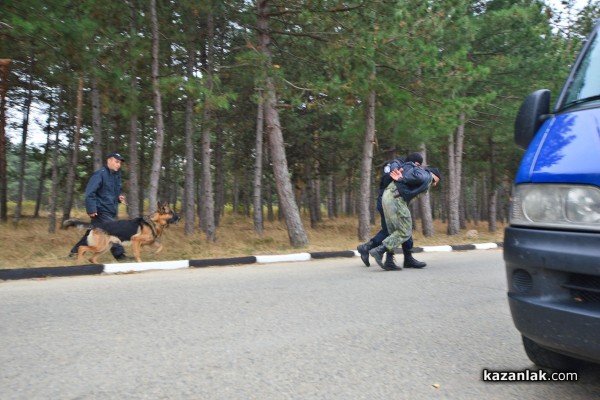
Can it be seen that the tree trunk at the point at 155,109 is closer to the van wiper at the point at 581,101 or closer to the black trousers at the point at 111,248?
the black trousers at the point at 111,248

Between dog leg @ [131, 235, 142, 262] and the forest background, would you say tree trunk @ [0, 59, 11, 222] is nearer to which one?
the forest background

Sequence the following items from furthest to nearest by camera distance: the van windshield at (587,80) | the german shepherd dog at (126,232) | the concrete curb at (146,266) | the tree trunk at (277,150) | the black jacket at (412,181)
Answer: the tree trunk at (277,150) → the german shepherd dog at (126,232) → the black jacket at (412,181) → the concrete curb at (146,266) → the van windshield at (587,80)

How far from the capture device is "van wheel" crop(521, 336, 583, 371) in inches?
105

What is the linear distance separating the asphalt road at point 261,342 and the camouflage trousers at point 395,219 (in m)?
1.31

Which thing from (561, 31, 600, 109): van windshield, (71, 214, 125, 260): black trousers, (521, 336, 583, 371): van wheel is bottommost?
(521, 336, 583, 371): van wheel

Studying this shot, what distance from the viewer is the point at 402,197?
7758 millimetres

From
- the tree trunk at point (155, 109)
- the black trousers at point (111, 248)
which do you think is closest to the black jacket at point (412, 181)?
the black trousers at point (111, 248)

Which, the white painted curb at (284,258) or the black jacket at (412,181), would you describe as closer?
the black jacket at (412,181)

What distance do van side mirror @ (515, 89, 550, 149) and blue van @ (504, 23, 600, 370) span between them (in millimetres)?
231

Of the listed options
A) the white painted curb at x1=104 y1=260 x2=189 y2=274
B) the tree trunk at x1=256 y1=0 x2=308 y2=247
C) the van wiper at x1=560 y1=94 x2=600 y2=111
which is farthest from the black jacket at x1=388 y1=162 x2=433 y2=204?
the tree trunk at x1=256 y1=0 x2=308 y2=247

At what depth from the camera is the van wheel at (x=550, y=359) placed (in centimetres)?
268

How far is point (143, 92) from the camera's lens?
1243cm

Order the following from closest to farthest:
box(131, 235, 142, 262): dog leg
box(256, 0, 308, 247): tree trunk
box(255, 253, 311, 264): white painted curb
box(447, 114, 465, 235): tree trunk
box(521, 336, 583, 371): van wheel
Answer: box(521, 336, 583, 371): van wheel
box(131, 235, 142, 262): dog leg
box(255, 253, 311, 264): white painted curb
box(256, 0, 308, 247): tree trunk
box(447, 114, 465, 235): tree trunk

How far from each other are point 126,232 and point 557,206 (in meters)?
7.52
